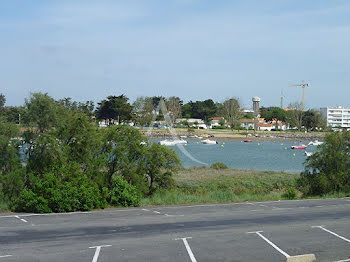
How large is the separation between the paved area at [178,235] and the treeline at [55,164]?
3.31 feet

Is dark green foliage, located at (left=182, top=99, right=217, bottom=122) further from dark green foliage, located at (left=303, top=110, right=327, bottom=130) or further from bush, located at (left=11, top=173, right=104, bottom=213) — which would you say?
bush, located at (left=11, top=173, right=104, bottom=213)

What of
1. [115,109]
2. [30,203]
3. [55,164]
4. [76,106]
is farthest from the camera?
[115,109]

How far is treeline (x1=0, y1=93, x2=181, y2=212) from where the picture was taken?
65.0ft

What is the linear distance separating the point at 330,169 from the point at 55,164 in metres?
16.8

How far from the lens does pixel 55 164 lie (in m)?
20.9

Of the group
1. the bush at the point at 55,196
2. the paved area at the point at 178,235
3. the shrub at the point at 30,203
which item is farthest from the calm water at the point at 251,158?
the shrub at the point at 30,203

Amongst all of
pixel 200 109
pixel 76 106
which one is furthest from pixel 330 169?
pixel 200 109

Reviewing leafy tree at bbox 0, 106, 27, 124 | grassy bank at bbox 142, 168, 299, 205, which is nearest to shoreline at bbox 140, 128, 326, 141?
grassy bank at bbox 142, 168, 299, 205

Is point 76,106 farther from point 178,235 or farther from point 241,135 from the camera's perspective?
point 241,135

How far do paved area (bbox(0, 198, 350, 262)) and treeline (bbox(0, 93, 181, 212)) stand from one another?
1.01 meters

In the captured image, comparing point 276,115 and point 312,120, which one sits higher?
point 276,115

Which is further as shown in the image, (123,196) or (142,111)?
(142,111)

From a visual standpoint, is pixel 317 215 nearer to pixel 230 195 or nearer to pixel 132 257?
pixel 230 195

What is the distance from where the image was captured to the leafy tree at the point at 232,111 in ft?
519
